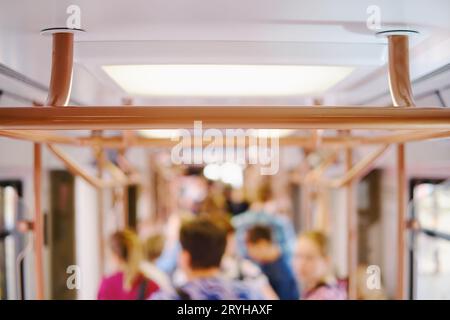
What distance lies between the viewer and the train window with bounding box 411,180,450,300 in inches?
105

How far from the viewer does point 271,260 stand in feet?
10.2

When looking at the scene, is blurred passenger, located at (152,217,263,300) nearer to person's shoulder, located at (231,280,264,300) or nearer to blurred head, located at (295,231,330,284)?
person's shoulder, located at (231,280,264,300)

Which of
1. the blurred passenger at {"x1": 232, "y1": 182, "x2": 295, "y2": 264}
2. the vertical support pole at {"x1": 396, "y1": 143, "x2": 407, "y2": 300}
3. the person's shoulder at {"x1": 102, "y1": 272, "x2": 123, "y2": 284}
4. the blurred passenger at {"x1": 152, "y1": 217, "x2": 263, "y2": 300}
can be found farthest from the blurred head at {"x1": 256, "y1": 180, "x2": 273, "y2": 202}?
the vertical support pole at {"x1": 396, "y1": 143, "x2": 407, "y2": 300}

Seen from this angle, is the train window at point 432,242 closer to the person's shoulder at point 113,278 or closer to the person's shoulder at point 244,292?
the person's shoulder at point 244,292

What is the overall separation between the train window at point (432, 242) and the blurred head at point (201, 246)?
1068mm

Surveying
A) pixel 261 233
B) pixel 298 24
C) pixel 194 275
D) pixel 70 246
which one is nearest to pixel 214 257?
pixel 194 275

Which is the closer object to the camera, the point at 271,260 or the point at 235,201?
the point at 271,260

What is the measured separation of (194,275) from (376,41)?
161cm

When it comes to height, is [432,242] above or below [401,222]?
below

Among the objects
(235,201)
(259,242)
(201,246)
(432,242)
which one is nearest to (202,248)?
(201,246)

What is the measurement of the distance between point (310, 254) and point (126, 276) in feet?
4.43

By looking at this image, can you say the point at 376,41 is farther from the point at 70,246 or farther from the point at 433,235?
the point at 70,246

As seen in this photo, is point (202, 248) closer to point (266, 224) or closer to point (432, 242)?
point (266, 224)

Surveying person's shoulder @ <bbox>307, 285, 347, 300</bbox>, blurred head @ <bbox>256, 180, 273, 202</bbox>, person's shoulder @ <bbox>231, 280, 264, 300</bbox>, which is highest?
blurred head @ <bbox>256, 180, 273, 202</bbox>
